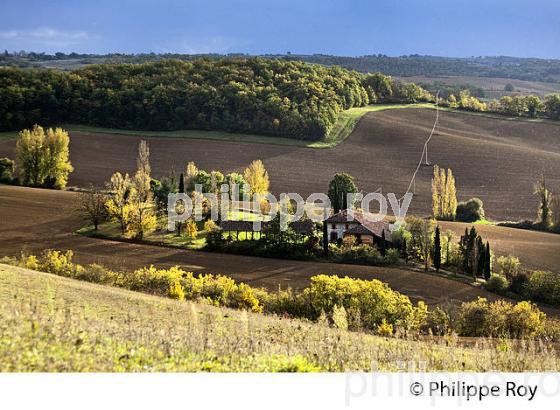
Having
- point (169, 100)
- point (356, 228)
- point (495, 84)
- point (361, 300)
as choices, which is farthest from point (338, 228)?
point (495, 84)

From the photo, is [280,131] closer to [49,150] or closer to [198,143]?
[198,143]

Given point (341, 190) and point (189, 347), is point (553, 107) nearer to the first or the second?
point (341, 190)

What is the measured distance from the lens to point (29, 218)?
4231 centimetres

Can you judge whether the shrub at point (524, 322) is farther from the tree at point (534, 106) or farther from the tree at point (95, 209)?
the tree at point (534, 106)

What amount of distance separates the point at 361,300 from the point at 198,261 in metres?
12.8

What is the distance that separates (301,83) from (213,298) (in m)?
56.3

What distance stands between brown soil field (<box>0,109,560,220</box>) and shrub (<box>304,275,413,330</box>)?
28.1 metres

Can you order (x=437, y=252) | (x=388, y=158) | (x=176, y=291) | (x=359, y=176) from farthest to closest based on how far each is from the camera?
(x=388, y=158)
(x=359, y=176)
(x=437, y=252)
(x=176, y=291)

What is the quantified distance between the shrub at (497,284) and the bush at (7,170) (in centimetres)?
3745

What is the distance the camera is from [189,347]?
1166 centimetres

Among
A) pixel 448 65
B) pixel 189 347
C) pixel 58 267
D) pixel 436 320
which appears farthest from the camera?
pixel 448 65

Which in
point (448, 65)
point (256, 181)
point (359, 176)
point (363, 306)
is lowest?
point (363, 306)

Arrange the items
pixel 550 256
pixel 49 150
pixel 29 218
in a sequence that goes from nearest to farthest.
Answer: pixel 550 256 < pixel 29 218 < pixel 49 150
